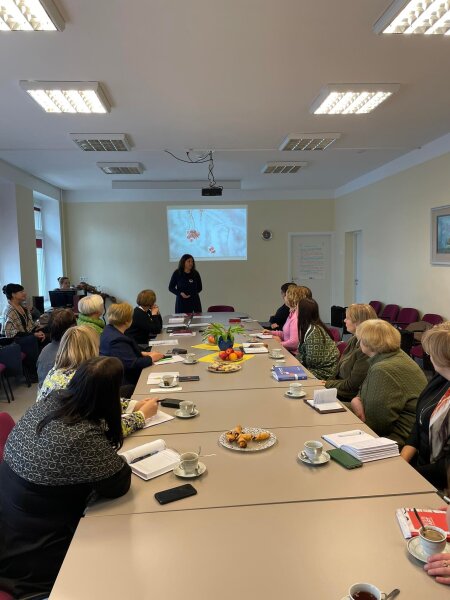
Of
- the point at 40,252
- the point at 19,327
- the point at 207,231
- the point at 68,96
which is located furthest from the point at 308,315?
the point at 40,252

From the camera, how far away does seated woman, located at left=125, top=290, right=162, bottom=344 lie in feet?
15.1

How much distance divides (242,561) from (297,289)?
344 centimetres

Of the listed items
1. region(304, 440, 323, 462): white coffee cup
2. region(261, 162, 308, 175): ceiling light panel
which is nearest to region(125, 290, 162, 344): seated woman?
region(304, 440, 323, 462): white coffee cup

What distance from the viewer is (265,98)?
3.97 metres

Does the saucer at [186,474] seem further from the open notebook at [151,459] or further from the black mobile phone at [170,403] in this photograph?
the black mobile phone at [170,403]

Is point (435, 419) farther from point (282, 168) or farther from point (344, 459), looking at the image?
point (282, 168)

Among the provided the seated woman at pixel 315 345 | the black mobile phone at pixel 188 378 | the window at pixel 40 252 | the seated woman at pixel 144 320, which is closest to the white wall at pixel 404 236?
the seated woman at pixel 315 345

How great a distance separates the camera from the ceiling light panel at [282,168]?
21.9ft

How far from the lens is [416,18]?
2637mm

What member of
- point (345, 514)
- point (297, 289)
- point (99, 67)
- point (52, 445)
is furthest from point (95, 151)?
point (345, 514)

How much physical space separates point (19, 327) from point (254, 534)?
16.3 ft

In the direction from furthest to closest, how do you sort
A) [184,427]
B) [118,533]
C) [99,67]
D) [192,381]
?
[99,67]
[192,381]
[184,427]
[118,533]

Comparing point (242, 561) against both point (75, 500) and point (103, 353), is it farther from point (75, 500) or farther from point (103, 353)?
point (103, 353)

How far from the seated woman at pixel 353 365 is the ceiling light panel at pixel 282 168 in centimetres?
403
